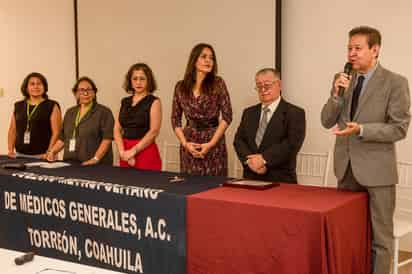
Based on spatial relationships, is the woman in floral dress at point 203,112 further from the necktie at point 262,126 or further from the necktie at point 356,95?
the necktie at point 356,95

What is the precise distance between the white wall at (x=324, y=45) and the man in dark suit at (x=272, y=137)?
0.92 meters

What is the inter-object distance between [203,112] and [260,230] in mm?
1317

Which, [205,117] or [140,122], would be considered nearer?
[205,117]

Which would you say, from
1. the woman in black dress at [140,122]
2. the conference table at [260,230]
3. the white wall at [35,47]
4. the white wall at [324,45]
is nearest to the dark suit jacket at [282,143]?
the conference table at [260,230]

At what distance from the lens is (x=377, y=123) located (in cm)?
271

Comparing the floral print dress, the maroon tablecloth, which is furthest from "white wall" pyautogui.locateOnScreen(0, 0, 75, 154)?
the maroon tablecloth

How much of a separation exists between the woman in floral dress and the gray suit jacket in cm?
102

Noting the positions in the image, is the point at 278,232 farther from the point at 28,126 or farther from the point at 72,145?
the point at 28,126

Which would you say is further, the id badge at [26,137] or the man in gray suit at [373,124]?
the id badge at [26,137]

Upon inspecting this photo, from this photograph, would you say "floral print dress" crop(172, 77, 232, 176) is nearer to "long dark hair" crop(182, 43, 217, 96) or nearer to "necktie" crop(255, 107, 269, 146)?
"long dark hair" crop(182, 43, 217, 96)

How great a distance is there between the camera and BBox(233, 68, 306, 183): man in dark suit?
334cm

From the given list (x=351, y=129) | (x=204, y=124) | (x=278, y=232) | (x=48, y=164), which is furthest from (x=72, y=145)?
(x=351, y=129)

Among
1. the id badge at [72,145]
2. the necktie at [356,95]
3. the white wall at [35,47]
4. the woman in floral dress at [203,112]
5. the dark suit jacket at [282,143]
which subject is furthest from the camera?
the white wall at [35,47]

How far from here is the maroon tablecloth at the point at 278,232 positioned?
95.5 inches
